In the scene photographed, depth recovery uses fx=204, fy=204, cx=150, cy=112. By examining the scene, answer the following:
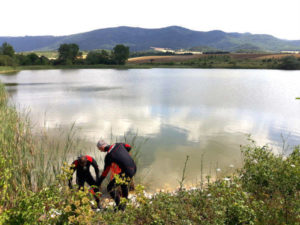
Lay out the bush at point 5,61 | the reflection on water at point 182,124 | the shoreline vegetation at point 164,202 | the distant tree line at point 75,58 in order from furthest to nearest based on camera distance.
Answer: the distant tree line at point 75,58
the bush at point 5,61
the reflection on water at point 182,124
the shoreline vegetation at point 164,202

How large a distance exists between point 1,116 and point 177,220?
900 cm

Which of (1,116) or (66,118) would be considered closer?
(1,116)

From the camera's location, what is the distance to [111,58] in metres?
98.9

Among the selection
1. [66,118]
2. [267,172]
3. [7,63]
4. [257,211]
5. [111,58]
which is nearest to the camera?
[257,211]

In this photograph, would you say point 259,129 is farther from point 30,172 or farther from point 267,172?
point 30,172

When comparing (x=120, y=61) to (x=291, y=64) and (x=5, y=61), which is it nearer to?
(x=5, y=61)

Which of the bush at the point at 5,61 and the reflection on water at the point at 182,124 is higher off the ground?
the bush at the point at 5,61

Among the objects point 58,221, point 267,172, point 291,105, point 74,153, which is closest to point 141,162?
point 74,153

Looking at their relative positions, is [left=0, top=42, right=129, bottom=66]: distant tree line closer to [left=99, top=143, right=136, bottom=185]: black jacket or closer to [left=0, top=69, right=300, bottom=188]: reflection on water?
[left=0, top=69, right=300, bottom=188]: reflection on water

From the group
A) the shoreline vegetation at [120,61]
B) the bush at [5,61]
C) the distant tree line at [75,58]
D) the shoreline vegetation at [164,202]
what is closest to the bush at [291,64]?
the shoreline vegetation at [120,61]

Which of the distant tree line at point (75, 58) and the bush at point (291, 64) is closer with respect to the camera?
the bush at point (291, 64)

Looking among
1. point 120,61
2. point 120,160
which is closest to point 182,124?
point 120,160

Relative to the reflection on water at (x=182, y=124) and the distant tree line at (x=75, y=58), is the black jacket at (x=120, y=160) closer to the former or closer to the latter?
the reflection on water at (x=182, y=124)

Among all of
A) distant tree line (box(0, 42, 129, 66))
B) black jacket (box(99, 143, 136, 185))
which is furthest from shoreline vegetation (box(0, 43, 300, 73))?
black jacket (box(99, 143, 136, 185))
